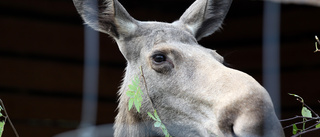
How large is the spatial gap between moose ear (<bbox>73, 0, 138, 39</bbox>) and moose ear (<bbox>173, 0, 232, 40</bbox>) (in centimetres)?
58

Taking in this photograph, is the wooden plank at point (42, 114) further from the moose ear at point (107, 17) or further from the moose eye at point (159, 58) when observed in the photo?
the moose eye at point (159, 58)

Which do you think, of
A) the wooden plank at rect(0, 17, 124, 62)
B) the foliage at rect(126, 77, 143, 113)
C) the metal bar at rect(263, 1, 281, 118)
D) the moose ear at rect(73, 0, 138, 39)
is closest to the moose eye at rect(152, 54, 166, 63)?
the moose ear at rect(73, 0, 138, 39)

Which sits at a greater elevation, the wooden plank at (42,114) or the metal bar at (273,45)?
the metal bar at (273,45)

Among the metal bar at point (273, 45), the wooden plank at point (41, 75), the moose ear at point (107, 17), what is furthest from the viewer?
the wooden plank at point (41, 75)

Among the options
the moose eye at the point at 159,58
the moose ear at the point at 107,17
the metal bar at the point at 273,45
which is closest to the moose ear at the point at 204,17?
the metal bar at the point at 273,45

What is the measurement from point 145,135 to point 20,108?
19.1 ft

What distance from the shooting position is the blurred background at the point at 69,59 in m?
9.76

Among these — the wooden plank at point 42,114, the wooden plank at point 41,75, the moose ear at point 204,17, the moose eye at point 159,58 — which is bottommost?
the wooden plank at point 42,114

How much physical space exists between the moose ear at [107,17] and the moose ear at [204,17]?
1.89ft

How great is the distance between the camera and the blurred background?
32.0 ft

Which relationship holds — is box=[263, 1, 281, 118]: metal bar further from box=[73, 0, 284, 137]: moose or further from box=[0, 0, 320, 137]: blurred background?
box=[0, 0, 320, 137]: blurred background

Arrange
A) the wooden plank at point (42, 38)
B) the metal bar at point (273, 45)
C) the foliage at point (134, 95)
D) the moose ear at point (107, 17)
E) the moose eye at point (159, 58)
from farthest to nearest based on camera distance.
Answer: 1. the wooden plank at point (42, 38)
2. the moose ear at point (107, 17)
3. the moose eye at point (159, 58)
4. the metal bar at point (273, 45)
5. the foliage at point (134, 95)

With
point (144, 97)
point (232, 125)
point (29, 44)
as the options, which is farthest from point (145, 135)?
point (29, 44)

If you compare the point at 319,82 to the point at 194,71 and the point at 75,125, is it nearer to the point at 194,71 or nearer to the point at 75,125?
the point at 75,125
